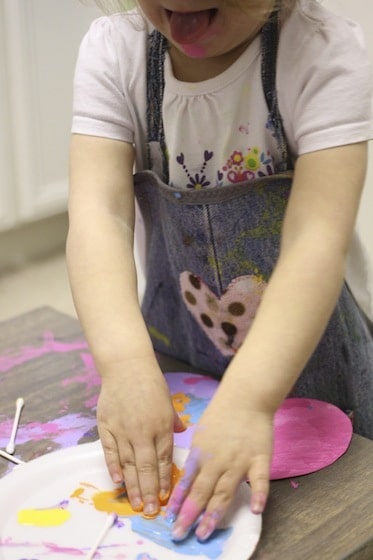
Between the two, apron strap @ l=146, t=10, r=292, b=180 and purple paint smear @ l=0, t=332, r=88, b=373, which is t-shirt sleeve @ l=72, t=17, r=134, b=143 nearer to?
apron strap @ l=146, t=10, r=292, b=180

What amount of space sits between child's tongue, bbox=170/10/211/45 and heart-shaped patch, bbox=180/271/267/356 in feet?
0.79

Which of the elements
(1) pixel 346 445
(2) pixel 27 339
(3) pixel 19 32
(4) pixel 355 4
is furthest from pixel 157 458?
(3) pixel 19 32

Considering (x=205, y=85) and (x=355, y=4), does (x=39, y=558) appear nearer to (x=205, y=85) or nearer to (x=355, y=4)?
(x=205, y=85)

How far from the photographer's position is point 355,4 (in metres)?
1.04

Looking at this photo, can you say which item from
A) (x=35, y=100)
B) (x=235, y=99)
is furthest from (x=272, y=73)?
(x=35, y=100)

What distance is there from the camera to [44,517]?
64cm

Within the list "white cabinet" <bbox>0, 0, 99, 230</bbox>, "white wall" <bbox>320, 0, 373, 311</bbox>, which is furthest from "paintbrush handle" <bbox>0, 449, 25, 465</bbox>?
"white cabinet" <bbox>0, 0, 99, 230</bbox>

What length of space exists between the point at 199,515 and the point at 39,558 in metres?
0.11

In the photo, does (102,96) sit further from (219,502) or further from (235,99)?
(219,502)

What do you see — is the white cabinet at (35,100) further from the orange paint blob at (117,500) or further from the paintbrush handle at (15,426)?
the orange paint blob at (117,500)

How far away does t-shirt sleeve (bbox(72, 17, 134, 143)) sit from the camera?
81 cm

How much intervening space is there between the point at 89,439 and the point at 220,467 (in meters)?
0.17

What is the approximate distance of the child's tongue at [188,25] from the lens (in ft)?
2.20

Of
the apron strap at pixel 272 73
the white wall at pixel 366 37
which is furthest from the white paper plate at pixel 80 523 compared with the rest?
the white wall at pixel 366 37
